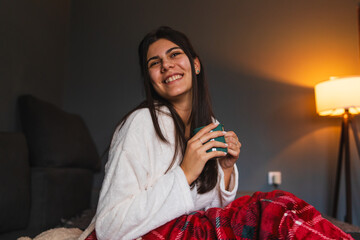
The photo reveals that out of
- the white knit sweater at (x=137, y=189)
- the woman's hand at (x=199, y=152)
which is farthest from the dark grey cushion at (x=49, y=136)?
the woman's hand at (x=199, y=152)

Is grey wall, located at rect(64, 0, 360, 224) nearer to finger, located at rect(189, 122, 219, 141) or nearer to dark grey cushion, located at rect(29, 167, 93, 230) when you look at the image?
dark grey cushion, located at rect(29, 167, 93, 230)

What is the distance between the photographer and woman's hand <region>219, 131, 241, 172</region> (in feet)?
3.29

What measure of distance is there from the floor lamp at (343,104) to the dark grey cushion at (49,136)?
1667mm

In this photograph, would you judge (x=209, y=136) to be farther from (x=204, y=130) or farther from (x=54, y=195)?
(x=54, y=195)

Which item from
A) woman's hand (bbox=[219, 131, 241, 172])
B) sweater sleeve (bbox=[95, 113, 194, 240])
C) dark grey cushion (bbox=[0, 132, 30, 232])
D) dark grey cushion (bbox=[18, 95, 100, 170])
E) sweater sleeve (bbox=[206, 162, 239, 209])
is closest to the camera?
sweater sleeve (bbox=[95, 113, 194, 240])

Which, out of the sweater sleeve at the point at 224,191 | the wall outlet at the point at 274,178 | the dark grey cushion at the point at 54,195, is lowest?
the wall outlet at the point at 274,178

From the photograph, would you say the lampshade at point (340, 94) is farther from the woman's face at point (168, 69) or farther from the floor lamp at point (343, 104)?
the woman's face at point (168, 69)

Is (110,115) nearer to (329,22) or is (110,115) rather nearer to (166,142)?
(166,142)

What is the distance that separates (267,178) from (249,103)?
0.65 meters

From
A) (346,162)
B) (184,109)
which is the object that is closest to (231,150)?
(184,109)

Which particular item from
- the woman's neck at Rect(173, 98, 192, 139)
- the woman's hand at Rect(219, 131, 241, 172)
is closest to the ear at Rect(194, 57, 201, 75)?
the woman's neck at Rect(173, 98, 192, 139)

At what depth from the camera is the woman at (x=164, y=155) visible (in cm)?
80

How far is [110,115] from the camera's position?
2.74 meters

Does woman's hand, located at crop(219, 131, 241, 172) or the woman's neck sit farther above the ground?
the woman's neck
